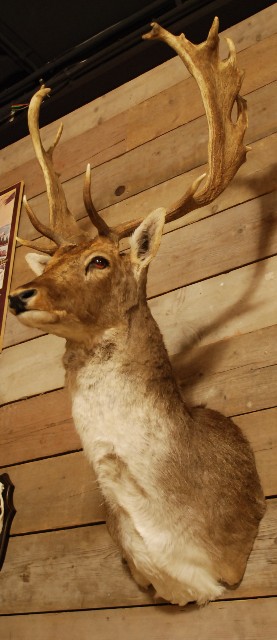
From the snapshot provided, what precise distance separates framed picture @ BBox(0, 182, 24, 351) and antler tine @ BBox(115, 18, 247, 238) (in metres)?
0.90

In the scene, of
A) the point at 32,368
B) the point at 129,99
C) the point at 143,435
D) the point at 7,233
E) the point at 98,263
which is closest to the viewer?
the point at 143,435

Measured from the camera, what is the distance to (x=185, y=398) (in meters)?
1.59

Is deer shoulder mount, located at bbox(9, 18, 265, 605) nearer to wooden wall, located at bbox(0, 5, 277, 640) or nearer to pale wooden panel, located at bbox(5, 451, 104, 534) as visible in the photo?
wooden wall, located at bbox(0, 5, 277, 640)

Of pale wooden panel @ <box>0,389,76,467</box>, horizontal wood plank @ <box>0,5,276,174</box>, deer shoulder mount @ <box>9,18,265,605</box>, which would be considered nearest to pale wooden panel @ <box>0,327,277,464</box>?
pale wooden panel @ <box>0,389,76,467</box>

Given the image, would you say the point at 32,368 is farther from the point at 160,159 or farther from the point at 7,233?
the point at 160,159

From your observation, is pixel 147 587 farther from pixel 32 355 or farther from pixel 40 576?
pixel 32 355

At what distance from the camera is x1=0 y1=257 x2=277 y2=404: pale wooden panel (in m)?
1.58

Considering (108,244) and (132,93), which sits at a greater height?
(132,93)

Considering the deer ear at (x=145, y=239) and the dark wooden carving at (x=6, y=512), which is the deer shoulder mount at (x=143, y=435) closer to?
the deer ear at (x=145, y=239)

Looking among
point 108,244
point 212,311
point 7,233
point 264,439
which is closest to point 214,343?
point 212,311

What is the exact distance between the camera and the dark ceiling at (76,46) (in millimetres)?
2254

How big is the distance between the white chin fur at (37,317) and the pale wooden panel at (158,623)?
28.1 inches

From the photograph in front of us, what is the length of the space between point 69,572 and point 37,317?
0.77 meters

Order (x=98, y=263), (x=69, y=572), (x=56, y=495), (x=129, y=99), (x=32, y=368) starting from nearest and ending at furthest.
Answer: (x=98, y=263) < (x=69, y=572) < (x=56, y=495) < (x=32, y=368) < (x=129, y=99)
